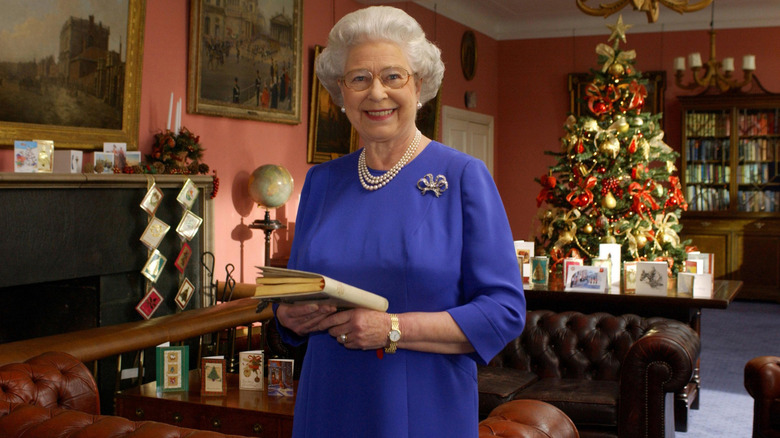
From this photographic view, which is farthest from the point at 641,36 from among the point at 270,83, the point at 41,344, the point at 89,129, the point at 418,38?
the point at 418,38

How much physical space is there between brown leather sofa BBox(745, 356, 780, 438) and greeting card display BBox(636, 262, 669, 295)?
104 centimetres

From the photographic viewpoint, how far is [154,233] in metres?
5.08

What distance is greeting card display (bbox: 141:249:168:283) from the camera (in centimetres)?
507

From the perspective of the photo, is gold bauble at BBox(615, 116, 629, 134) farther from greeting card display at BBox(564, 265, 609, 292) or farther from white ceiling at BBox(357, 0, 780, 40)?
white ceiling at BBox(357, 0, 780, 40)

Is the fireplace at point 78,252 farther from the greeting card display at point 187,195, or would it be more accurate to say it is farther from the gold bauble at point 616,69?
the gold bauble at point 616,69

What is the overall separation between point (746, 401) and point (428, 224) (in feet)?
15.4

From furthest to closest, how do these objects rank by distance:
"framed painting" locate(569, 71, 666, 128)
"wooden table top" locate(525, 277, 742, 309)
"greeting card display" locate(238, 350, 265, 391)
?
"framed painting" locate(569, 71, 666, 128)
"wooden table top" locate(525, 277, 742, 309)
"greeting card display" locate(238, 350, 265, 391)

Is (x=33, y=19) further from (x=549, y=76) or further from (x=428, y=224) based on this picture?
(x=549, y=76)

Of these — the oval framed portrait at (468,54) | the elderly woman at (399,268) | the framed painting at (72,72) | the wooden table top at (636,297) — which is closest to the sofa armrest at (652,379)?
the wooden table top at (636,297)

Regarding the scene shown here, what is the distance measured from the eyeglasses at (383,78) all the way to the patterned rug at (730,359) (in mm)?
3761

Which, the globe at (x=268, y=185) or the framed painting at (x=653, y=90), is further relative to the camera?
the framed painting at (x=653, y=90)

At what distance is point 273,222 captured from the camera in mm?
6398

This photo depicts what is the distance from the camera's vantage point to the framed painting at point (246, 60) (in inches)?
232

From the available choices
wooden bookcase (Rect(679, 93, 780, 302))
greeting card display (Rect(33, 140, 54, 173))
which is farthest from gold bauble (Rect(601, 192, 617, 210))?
wooden bookcase (Rect(679, 93, 780, 302))
